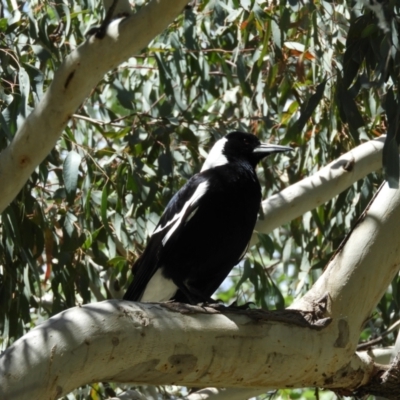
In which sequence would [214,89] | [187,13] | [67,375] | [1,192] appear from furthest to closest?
[214,89] → [187,13] → [1,192] → [67,375]

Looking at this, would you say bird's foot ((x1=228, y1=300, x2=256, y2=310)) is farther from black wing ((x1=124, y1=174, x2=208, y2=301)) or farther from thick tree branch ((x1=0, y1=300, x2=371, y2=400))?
black wing ((x1=124, y1=174, x2=208, y2=301))

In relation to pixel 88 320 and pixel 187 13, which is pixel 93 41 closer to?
pixel 88 320

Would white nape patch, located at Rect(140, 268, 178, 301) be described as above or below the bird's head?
below

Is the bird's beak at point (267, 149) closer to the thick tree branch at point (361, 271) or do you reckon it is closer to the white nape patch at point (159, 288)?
the white nape patch at point (159, 288)

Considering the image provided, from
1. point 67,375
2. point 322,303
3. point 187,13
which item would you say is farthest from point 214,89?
point 67,375

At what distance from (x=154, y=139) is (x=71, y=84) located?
113cm

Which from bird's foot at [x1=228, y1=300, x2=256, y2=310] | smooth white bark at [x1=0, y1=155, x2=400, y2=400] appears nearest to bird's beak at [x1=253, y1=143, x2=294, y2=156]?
bird's foot at [x1=228, y1=300, x2=256, y2=310]

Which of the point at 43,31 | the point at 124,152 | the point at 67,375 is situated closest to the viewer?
the point at 67,375

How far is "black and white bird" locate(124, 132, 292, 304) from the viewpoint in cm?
258

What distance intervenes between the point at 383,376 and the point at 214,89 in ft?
6.01

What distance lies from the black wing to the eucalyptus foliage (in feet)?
0.42

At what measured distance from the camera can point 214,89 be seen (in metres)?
3.58

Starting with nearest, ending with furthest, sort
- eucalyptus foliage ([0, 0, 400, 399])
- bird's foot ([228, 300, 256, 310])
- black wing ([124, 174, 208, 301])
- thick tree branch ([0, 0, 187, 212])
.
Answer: thick tree branch ([0, 0, 187, 212]) → bird's foot ([228, 300, 256, 310]) → eucalyptus foliage ([0, 0, 400, 399]) → black wing ([124, 174, 208, 301])

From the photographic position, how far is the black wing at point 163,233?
2574mm
